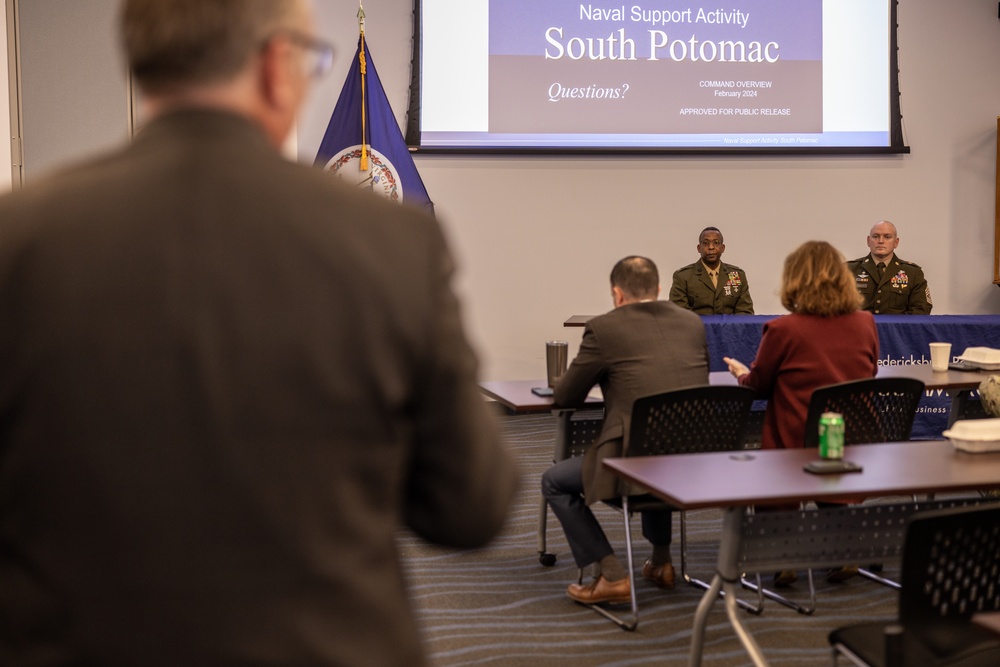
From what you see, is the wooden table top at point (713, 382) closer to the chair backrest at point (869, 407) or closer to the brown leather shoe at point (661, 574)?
the chair backrest at point (869, 407)

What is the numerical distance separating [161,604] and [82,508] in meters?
0.10

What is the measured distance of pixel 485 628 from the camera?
3395mm

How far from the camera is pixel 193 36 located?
0.83 meters

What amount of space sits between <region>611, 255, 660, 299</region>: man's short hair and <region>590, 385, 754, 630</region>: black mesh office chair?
0.45 m

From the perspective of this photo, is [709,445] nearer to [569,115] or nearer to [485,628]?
→ [485,628]

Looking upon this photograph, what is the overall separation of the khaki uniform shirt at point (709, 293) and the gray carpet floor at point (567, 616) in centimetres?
296

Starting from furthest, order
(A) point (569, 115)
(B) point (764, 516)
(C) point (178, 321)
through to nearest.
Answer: (A) point (569, 115), (B) point (764, 516), (C) point (178, 321)

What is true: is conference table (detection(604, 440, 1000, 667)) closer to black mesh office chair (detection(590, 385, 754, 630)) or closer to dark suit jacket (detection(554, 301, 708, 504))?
black mesh office chair (detection(590, 385, 754, 630))

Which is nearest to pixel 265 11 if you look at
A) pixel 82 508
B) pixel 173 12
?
pixel 173 12

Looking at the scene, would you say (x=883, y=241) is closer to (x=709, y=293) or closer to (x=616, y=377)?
(x=709, y=293)

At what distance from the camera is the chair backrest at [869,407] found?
11.4ft

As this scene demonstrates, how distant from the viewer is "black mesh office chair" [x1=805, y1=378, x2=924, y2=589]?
3.48 meters

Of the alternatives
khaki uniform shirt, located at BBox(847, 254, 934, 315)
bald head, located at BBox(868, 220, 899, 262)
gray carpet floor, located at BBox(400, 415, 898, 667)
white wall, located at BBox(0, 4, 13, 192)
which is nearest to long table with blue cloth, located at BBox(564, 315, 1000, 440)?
khaki uniform shirt, located at BBox(847, 254, 934, 315)

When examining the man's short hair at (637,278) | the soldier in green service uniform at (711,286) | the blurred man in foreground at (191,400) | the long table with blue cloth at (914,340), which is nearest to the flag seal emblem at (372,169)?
the long table with blue cloth at (914,340)
